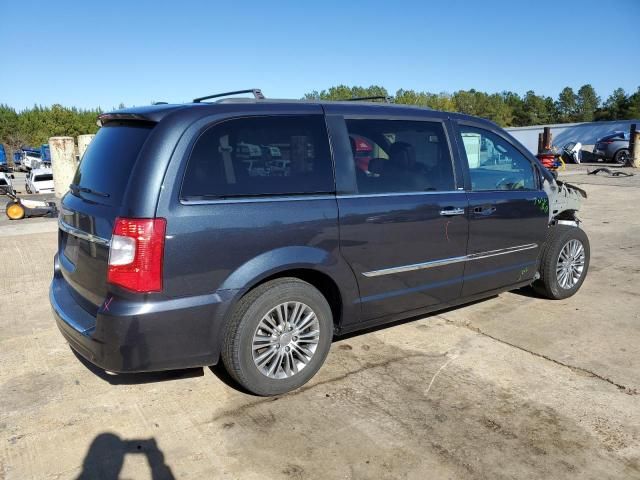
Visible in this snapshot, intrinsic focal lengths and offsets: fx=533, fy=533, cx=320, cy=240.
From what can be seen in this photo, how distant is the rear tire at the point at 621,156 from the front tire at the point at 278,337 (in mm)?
25555

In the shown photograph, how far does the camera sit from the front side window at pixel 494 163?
4434 mm

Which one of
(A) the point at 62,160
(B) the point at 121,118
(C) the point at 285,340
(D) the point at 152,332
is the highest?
(A) the point at 62,160

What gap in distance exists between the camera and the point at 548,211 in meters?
5.02

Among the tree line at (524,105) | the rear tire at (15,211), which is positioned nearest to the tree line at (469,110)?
the tree line at (524,105)

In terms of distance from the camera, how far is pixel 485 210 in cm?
438

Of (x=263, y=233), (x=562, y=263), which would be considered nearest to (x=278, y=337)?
(x=263, y=233)

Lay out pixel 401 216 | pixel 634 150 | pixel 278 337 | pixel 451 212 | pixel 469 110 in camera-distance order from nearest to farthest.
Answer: pixel 278 337
pixel 401 216
pixel 451 212
pixel 634 150
pixel 469 110

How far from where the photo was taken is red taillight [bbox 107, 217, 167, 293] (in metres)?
2.87

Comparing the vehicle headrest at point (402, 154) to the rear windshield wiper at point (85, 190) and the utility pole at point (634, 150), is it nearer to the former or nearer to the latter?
the rear windshield wiper at point (85, 190)

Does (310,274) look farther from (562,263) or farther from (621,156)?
(621,156)

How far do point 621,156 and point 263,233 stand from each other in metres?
26.8

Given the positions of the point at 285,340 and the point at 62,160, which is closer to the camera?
the point at 285,340

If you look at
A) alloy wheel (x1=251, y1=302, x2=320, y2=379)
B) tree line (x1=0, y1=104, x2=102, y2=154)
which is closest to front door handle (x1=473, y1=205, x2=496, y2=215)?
alloy wheel (x1=251, y1=302, x2=320, y2=379)

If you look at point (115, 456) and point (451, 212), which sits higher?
point (451, 212)
